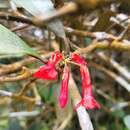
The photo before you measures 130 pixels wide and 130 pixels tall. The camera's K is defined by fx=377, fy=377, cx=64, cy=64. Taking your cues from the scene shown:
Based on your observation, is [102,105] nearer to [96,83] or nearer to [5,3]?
[96,83]

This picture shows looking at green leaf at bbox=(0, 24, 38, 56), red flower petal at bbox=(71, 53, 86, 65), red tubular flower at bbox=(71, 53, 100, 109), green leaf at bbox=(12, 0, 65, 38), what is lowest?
red tubular flower at bbox=(71, 53, 100, 109)

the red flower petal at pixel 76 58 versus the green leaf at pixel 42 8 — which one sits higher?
the green leaf at pixel 42 8

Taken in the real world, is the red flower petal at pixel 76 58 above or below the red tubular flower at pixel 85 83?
above

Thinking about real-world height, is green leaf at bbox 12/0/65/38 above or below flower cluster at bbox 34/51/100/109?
above

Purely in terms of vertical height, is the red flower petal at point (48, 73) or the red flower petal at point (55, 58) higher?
the red flower petal at point (55, 58)

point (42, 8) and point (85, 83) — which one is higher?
point (42, 8)

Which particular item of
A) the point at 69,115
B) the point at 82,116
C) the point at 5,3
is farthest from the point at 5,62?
the point at 82,116

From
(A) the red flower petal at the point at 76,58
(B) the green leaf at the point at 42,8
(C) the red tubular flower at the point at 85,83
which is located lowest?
(C) the red tubular flower at the point at 85,83

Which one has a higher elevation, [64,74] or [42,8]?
[42,8]

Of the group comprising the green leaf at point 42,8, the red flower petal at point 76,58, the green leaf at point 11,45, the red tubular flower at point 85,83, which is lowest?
the red tubular flower at point 85,83

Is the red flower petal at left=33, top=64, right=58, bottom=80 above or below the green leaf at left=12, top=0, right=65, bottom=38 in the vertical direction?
below

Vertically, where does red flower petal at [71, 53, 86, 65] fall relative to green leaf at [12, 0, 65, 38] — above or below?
below
